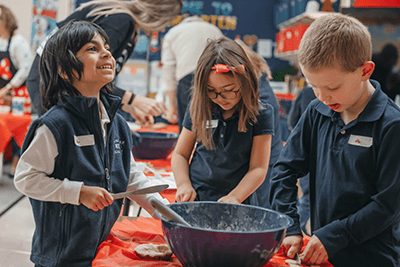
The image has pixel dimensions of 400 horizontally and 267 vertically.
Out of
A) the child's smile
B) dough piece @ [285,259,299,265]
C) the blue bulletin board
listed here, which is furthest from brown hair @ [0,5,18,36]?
dough piece @ [285,259,299,265]

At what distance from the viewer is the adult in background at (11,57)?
14.2ft

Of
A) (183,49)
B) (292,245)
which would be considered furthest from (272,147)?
(183,49)

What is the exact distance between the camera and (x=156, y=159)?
213cm

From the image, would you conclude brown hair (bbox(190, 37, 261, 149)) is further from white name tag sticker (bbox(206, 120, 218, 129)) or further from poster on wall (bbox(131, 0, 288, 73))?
poster on wall (bbox(131, 0, 288, 73))

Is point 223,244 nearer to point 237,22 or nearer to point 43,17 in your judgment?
point 237,22

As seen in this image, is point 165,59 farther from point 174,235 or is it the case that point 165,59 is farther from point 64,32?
point 174,235

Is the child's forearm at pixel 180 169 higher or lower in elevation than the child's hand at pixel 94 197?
lower

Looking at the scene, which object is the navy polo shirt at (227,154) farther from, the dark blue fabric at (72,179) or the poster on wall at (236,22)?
the poster on wall at (236,22)

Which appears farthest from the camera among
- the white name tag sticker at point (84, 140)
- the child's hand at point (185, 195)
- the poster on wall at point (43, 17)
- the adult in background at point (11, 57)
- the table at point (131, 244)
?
the poster on wall at point (43, 17)

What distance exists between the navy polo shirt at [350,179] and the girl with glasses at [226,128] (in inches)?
8.9

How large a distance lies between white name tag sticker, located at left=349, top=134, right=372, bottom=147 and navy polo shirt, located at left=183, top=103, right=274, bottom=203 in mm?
412

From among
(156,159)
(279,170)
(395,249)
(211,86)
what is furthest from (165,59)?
(395,249)

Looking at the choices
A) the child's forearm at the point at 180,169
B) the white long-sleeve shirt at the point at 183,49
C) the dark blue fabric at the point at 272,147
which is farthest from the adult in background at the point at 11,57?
the child's forearm at the point at 180,169

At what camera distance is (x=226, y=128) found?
142 centimetres
